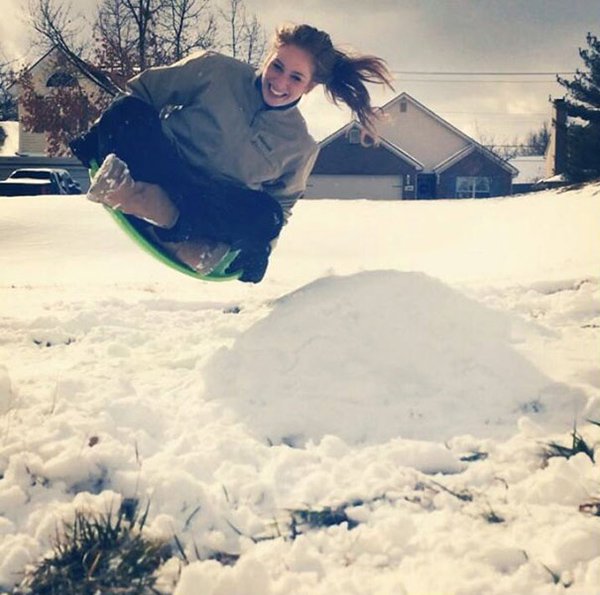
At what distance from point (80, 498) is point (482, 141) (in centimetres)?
2519

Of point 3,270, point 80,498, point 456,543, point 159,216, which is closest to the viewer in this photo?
point 456,543

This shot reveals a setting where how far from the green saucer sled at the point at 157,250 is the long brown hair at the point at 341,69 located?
1.00 m

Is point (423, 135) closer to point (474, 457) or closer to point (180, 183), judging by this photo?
point (180, 183)

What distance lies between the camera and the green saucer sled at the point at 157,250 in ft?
10.2

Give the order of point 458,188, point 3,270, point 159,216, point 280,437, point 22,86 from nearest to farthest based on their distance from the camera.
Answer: point 280,437 < point 159,216 < point 22,86 < point 3,270 < point 458,188

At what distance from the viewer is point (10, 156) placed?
57.6ft

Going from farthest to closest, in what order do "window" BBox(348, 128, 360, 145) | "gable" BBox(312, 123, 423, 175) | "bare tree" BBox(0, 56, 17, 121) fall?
1. "window" BBox(348, 128, 360, 145)
2. "gable" BBox(312, 123, 423, 175)
3. "bare tree" BBox(0, 56, 17, 121)

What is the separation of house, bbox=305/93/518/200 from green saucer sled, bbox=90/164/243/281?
62.9 feet

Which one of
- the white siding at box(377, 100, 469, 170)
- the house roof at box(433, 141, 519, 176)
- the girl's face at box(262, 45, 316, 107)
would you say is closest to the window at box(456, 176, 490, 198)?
the house roof at box(433, 141, 519, 176)

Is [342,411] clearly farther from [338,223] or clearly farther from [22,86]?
[338,223]

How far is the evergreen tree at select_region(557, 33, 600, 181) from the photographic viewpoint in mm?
5824

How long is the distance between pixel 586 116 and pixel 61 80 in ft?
18.4

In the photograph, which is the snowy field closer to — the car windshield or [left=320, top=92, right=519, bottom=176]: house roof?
the car windshield

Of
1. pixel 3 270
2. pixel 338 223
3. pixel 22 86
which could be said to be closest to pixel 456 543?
pixel 22 86
